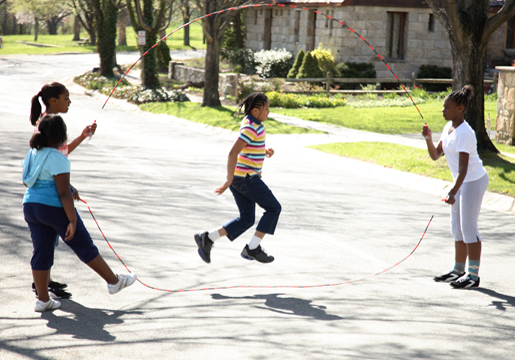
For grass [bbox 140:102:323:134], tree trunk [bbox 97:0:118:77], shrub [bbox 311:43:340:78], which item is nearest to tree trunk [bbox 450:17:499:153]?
grass [bbox 140:102:323:134]

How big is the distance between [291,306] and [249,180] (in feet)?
4.39

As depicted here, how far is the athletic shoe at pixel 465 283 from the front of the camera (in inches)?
216

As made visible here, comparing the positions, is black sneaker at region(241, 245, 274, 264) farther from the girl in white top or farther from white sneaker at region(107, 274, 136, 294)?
the girl in white top

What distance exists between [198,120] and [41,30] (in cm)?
8370

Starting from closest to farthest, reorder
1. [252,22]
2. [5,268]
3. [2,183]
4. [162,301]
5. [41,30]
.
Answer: [162,301] → [5,268] → [2,183] → [252,22] → [41,30]

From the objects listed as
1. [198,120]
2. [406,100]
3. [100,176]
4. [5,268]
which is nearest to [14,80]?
[198,120]

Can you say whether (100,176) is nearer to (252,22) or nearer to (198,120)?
(198,120)

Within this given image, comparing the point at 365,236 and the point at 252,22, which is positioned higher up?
the point at 252,22

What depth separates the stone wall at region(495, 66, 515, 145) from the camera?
13.8 metres

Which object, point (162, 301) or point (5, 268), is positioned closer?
point (162, 301)

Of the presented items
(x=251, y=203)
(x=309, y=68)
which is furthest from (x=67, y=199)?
(x=309, y=68)

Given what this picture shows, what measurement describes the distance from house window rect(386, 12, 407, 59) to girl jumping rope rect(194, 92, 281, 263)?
2664 cm

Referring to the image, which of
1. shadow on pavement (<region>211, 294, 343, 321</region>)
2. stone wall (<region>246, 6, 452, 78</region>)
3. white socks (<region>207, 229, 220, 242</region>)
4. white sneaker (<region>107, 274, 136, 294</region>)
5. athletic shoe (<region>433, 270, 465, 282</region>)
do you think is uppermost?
stone wall (<region>246, 6, 452, 78</region>)

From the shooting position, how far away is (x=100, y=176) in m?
10.4
